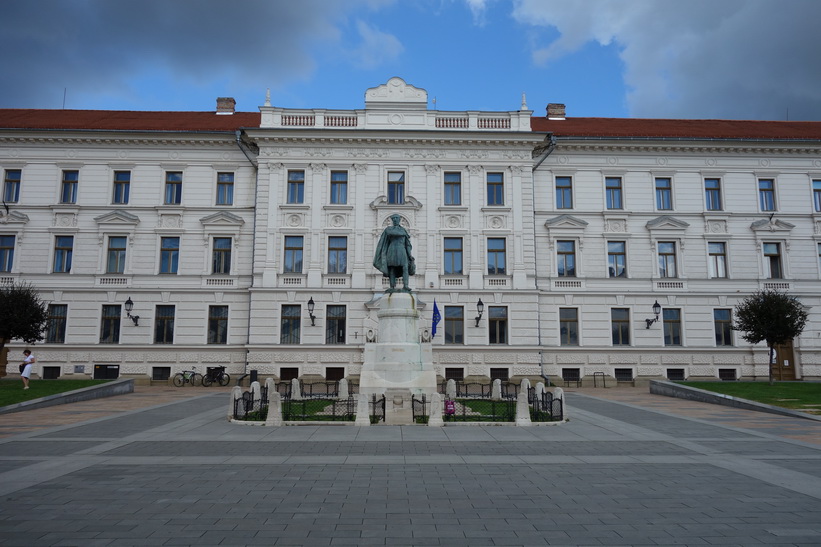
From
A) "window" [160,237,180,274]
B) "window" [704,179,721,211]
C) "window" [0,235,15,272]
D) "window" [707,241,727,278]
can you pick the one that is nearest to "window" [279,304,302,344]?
"window" [160,237,180,274]

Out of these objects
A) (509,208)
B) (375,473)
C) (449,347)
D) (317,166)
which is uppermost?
(317,166)

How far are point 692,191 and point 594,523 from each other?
1265 inches

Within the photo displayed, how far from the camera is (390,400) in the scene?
16.9 meters

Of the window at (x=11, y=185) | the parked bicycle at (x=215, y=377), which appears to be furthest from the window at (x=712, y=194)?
Result: the window at (x=11, y=185)

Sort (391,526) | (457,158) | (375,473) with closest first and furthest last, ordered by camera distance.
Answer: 1. (391,526)
2. (375,473)
3. (457,158)

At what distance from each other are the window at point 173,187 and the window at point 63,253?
6.05 m

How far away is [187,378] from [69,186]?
14.1m

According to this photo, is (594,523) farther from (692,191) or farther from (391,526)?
(692,191)

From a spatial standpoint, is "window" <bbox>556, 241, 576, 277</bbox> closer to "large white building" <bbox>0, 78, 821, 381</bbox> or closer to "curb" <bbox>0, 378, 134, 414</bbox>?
"large white building" <bbox>0, 78, 821, 381</bbox>

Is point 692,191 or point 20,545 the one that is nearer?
point 20,545

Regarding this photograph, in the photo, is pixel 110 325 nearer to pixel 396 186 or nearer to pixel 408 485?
pixel 396 186

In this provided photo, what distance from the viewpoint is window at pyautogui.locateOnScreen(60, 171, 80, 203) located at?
3291cm

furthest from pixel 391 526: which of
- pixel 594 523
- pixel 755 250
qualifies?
pixel 755 250

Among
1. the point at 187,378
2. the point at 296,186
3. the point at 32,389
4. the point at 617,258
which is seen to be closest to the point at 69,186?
the point at 296,186
